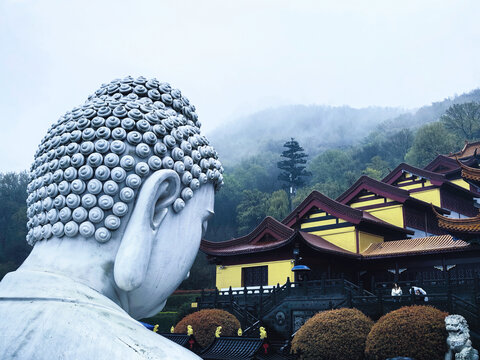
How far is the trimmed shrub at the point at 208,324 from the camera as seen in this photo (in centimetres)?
1590

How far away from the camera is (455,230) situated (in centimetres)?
1537

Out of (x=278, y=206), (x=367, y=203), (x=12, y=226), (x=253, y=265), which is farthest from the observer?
(x=278, y=206)

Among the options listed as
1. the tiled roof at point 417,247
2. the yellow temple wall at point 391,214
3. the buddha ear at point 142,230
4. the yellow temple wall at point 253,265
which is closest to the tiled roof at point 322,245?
the tiled roof at point 417,247

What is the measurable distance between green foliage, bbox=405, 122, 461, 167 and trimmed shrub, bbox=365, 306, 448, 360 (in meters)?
45.2

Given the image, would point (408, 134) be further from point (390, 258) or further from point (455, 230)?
point (455, 230)

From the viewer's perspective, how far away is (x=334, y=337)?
1249cm

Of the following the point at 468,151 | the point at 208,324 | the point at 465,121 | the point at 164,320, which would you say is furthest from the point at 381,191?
the point at 465,121

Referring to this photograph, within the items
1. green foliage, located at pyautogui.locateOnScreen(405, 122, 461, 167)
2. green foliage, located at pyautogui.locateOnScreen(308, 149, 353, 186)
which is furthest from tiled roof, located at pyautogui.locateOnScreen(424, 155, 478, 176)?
green foliage, located at pyautogui.locateOnScreen(308, 149, 353, 186)

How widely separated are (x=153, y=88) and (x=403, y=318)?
10861 mm

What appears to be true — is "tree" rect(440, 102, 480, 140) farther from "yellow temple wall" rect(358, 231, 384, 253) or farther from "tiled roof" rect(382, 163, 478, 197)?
"yellow temple wall" rect(358, 231, 384, 253)

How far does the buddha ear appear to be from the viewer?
202cm

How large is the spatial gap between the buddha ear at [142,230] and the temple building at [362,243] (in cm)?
1591

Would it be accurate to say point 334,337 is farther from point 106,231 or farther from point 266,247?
point 106,231

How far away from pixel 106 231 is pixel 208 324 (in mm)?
14826
